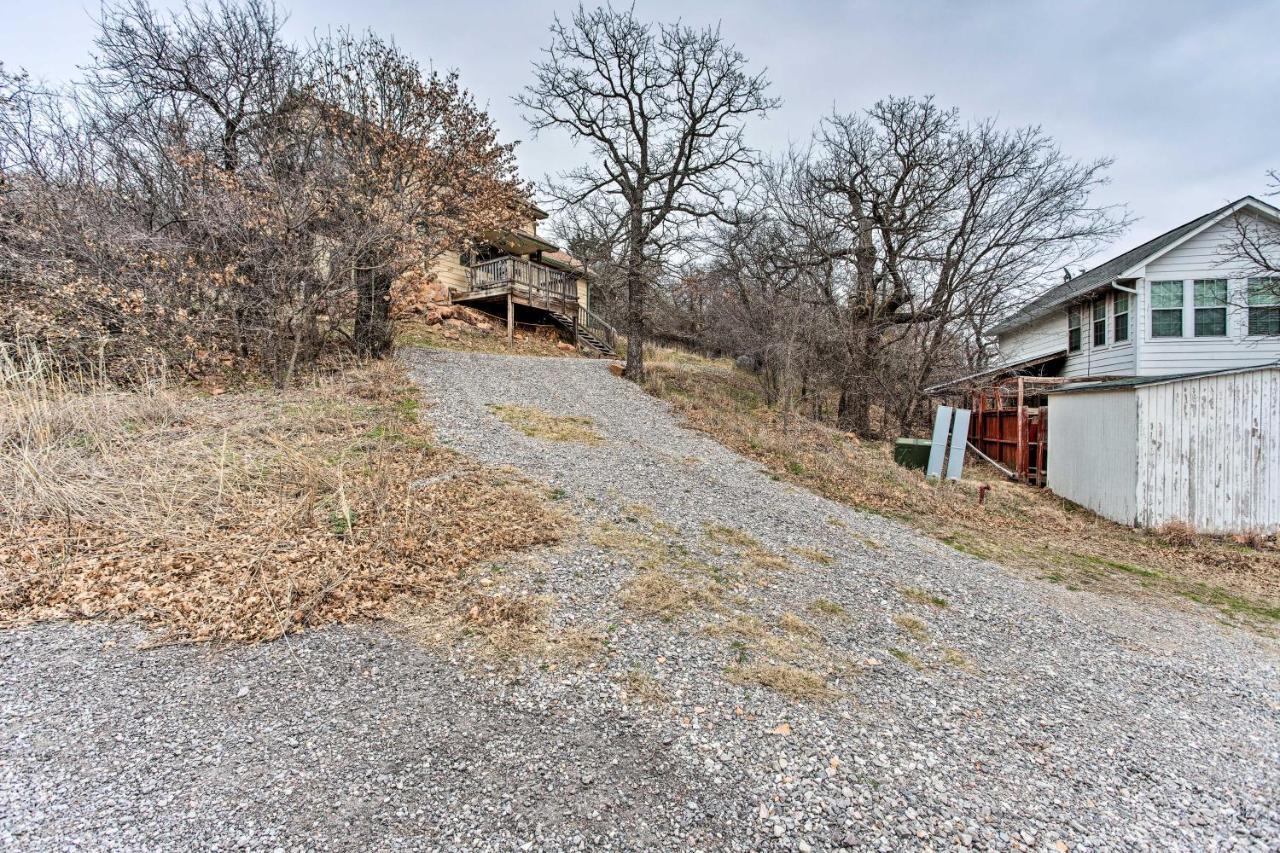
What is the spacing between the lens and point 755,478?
8.04 m

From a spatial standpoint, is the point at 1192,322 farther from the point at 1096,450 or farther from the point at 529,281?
the point at 529,281

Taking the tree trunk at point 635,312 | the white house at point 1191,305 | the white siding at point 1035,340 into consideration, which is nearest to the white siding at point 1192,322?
the white house at point 1191,305

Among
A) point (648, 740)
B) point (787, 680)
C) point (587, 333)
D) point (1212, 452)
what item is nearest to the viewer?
point (648, 740)

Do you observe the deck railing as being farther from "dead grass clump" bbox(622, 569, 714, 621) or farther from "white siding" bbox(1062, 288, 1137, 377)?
"white siding" bbox(1062, 288, 1137, 377)

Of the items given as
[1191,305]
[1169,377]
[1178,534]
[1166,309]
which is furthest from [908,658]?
[1191,305]

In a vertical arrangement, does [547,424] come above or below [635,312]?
below

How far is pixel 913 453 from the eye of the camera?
427 inches

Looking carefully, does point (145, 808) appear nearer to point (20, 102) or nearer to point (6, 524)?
point (6, 524)

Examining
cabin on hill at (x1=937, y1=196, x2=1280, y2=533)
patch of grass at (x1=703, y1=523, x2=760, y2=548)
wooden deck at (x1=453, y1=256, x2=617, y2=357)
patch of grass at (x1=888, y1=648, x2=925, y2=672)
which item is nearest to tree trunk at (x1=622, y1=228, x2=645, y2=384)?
wooden deck at (x1=453, y1=256, x2=617, y2=357)

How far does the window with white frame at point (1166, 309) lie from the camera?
437 inches

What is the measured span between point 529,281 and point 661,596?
50.1 ft

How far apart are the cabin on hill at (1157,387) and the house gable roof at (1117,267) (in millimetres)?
40

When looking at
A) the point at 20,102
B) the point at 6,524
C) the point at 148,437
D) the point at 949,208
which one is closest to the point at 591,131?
the point at 949,208

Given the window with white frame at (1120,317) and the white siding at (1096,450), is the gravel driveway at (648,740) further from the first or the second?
the window with white frame at (1120,317)
